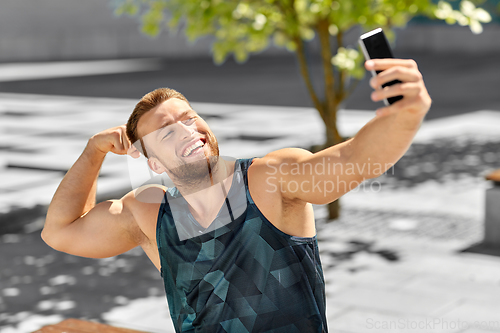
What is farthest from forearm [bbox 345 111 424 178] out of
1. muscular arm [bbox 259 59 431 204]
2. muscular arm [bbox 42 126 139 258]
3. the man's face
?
muscular arm [bbox 42 126 139 258]

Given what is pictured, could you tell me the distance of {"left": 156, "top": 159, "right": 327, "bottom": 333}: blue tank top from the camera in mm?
2406

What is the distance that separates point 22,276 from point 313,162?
536 cm

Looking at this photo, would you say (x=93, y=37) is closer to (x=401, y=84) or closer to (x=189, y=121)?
(x=189, y=121)

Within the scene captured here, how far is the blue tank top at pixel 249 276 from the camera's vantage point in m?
2.41

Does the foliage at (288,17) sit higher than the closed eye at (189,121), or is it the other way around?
the foliage at (288,17)

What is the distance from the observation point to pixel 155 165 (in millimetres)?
2564

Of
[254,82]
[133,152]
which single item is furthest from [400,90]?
[254,82]

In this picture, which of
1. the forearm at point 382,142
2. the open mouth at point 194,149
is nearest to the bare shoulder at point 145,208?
the open mouth at point 194,149

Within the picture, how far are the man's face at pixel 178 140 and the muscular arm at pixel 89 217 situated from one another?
1.28 feet

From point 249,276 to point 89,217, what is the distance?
0.84 meters

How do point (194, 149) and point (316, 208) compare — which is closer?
point (194, 149)

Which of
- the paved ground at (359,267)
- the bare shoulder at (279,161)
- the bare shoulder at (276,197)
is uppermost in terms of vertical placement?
the bare shoulder at (279,161)

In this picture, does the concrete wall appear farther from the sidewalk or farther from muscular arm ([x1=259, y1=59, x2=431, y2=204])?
muscular arm ([x1=259, y1=59, x2=431, y2=204])

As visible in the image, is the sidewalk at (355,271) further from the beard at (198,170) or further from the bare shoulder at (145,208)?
the beard at (198,170)
